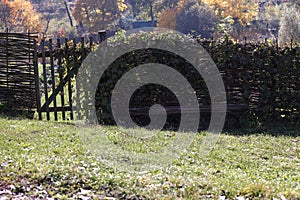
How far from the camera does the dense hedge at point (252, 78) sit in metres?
11.5

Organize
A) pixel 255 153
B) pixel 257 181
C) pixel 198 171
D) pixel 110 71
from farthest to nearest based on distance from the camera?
1. pixel 110 71
2. pixel 255 153
3. pixel 198 171
4. pixel 257 181

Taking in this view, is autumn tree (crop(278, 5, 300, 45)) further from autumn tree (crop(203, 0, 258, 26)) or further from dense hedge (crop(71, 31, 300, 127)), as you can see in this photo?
dense hedge (crop(71, 31, 300, 127))

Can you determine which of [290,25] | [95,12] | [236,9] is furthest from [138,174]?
[95,12]

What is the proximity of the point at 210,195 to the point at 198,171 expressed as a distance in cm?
105

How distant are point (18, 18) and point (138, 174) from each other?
2797 inches

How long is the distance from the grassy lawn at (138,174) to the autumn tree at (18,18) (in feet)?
212

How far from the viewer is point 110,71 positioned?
11.1m

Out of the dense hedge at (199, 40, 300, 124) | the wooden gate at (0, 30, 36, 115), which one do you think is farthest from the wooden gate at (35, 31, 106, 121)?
the dense hedge at (199, 40, 300, 124)

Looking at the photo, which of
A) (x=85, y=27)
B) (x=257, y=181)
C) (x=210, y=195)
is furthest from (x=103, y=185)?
(x=85, y=27)

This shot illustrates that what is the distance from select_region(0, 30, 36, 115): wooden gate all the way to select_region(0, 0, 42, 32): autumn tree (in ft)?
197

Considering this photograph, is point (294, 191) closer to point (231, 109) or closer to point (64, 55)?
point (231, 109)

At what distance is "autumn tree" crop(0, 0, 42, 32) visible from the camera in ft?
230

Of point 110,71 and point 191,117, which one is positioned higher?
point 110,71

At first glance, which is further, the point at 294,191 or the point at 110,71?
the point at 110,71
